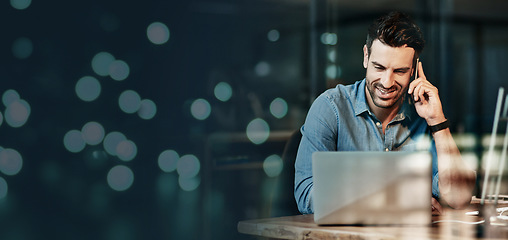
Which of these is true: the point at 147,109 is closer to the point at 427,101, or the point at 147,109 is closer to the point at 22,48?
Result: the point at 22,48

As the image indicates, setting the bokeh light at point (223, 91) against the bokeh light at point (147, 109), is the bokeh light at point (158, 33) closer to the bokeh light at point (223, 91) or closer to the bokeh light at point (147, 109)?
the bokeh light at point (147, 109)

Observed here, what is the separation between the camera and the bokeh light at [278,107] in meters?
4.11

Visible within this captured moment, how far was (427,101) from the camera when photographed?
2062 millimetres

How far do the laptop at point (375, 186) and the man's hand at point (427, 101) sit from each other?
0.63 meters

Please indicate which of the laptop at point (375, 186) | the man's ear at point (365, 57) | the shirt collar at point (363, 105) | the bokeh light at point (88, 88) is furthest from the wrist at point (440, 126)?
the bokeh light at point (88, 88)

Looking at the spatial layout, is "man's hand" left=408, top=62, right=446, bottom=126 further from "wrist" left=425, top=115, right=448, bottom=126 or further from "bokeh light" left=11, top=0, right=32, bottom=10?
"bokeh light" left=11, top=0, right=32, bottom=10

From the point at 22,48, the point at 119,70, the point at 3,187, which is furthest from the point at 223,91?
the point at 3,187

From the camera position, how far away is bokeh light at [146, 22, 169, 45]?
324cm

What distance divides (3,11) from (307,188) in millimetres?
1662

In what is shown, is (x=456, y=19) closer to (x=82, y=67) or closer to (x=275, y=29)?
(x=275, y=29)

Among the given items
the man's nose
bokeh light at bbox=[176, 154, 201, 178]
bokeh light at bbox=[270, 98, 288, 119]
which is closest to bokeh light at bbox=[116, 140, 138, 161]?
bokeh light at bbox=[176, 154, 201, 178]

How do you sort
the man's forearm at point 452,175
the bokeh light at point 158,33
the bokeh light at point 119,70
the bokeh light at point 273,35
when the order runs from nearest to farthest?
the man's forearm at point 452,175 → the bokeh light at point 119,70 → the bokeh light at point 158,33 → the bokeh light at point 273,35

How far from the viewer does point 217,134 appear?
398 cm

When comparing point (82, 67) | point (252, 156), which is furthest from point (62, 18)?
point (252, 156)
